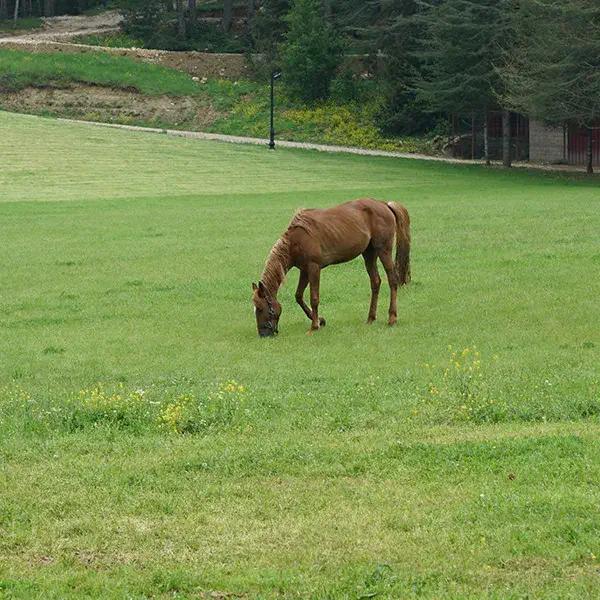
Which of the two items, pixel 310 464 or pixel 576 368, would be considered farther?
pixel 576 368

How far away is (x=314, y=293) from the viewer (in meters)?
17.3

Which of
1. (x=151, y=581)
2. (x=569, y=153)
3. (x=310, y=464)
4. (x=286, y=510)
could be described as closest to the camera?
(x=151, y=581)

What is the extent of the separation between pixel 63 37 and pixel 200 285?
71.5 m

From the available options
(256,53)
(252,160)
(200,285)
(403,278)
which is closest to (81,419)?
(403,278)

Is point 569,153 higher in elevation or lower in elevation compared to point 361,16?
lower

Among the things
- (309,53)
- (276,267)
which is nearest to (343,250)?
(276,267)

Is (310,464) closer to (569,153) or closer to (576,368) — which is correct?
(576,368)

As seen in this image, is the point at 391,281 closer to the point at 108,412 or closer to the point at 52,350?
the point at 52,350


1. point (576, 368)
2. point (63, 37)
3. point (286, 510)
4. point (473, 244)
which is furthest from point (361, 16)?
point (286, 510)

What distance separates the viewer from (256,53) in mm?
84688

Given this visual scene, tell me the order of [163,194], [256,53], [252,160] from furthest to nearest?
[256,53] → [252,160] → [163,194]

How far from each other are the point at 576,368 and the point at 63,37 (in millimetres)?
81259

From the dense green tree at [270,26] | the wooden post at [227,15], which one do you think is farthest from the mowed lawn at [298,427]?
the wooden post at [227,15]

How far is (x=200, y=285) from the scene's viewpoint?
73.2 feet
